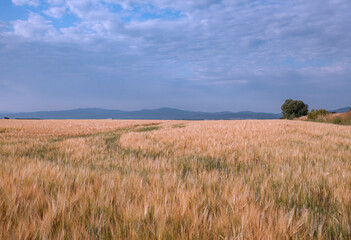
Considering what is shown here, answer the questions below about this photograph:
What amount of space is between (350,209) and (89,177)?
2.31m

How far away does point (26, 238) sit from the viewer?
1.07 meters

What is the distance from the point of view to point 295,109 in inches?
2751

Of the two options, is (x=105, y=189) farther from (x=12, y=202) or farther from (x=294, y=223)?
(x=294, y=223)

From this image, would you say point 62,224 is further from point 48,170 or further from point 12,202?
point 48,170

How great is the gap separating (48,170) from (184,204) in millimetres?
1847

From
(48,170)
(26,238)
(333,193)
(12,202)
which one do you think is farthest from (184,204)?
(48,170)

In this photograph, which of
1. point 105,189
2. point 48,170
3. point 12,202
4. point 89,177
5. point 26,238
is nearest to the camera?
point 26,238

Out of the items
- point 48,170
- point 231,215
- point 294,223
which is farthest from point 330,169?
point 48,170

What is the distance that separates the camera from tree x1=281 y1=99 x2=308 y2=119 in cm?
6969

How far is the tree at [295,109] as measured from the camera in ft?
229

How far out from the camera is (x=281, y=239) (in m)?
1.10

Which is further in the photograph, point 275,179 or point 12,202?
point 275,179

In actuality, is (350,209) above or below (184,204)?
below

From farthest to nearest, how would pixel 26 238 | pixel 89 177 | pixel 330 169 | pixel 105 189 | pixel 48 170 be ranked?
pixel 330 169, pixel 48 170, pixel 89 177, pixel 105 189, pixel 26 238
